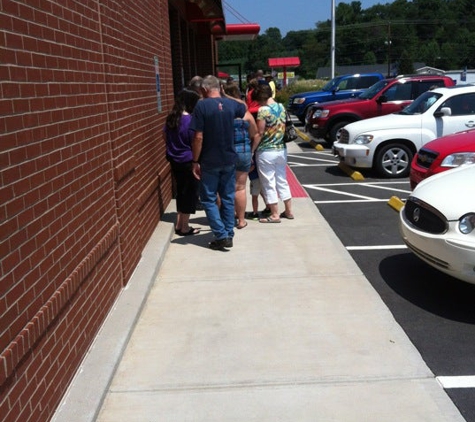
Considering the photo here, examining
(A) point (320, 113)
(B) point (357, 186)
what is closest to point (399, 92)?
(A) point (320, 113)

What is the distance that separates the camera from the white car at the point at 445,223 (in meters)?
4.79

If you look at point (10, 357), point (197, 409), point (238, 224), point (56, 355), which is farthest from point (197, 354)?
point (238, 224)

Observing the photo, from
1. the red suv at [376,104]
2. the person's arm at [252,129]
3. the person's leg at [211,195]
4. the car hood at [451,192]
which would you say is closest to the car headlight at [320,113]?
the red suv at [376,104]

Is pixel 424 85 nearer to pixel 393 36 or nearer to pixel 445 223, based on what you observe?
pixel 445 223

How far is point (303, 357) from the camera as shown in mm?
4172

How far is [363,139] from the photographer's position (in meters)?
11.6

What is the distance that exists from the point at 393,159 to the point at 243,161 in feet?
17.1

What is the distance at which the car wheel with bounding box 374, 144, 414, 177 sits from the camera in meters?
11.5

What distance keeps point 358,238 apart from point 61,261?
14.8 ft

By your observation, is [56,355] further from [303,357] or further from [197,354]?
[303,357]

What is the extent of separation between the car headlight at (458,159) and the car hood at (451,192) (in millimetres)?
2455

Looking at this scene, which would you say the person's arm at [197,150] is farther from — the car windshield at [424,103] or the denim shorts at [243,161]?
the car windshield at [424,103]

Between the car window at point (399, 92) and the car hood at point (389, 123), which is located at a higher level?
the car window at point (399, 92)

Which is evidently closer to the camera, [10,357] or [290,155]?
[10,357]
